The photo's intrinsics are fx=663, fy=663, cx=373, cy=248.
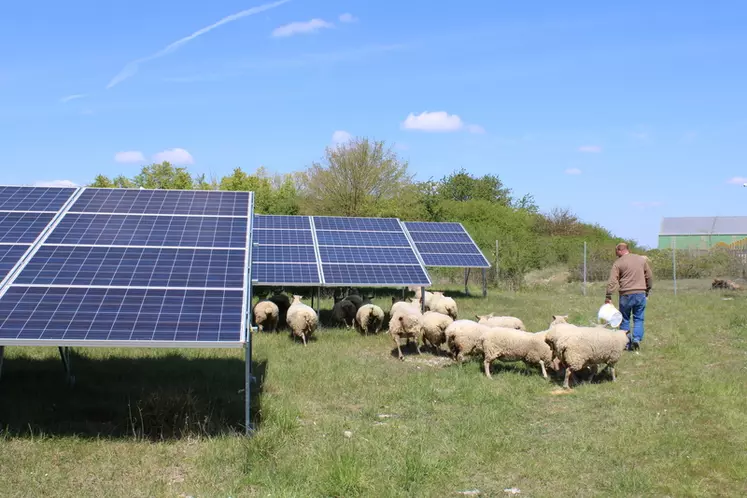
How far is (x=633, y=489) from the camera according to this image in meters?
6.59

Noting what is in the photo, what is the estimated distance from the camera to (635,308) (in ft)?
44.3

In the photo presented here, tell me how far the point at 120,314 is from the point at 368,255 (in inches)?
473

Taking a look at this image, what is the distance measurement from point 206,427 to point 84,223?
412cm

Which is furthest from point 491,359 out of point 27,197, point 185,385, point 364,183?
point 364,183

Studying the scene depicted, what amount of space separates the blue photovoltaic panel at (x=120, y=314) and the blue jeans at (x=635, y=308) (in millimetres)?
8394

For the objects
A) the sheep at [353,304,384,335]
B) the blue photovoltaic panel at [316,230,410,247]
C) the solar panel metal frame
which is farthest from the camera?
the blue photovoltaic panel at [316,230,410,247]

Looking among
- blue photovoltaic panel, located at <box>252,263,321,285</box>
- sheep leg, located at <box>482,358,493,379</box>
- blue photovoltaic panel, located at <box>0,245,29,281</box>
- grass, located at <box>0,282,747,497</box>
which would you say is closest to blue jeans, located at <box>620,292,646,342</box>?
grass, located at <box>0,282,747,497</box>

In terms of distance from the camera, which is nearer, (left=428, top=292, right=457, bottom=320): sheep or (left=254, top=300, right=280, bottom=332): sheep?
(left=254, top=300, right=280, bottom=332): sheep

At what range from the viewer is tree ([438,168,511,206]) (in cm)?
6719

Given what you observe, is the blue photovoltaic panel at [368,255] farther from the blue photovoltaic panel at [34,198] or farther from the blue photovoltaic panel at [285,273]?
the blue photovoltaic panel at [34,198]

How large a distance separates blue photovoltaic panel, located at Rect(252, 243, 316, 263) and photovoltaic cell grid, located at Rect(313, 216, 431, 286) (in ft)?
A: 1.35

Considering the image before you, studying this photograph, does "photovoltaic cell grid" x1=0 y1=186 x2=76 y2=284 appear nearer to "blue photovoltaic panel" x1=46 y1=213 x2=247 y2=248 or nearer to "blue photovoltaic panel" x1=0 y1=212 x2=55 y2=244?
"blue photovoltaic panel" x1=0 y1=212 x2=55 y2=244

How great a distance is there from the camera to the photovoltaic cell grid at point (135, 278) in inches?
302

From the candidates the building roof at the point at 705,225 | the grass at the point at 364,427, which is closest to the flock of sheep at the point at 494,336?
the grass at the point at 364,427
